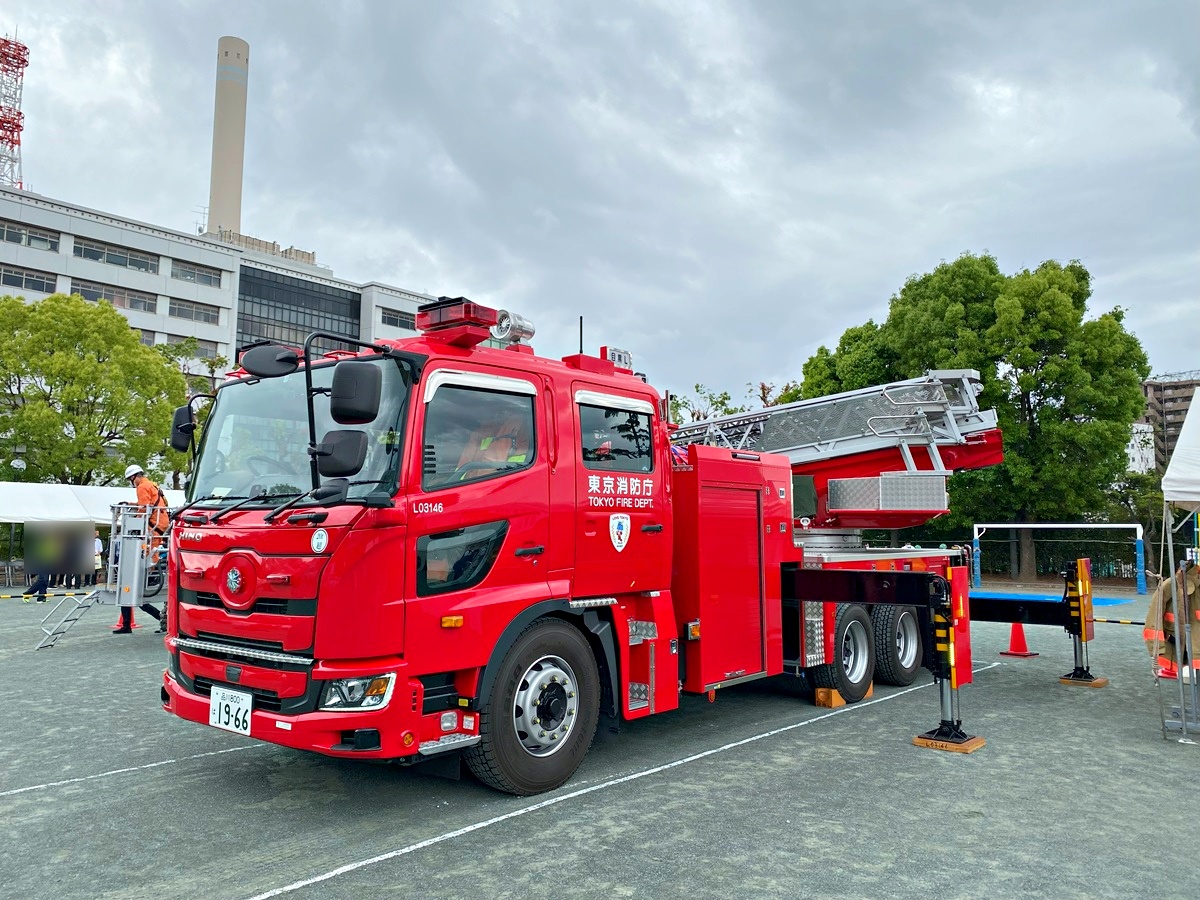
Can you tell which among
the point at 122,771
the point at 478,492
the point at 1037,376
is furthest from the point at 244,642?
the point at 1037,376

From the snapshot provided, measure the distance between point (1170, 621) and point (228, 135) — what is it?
85.5 m

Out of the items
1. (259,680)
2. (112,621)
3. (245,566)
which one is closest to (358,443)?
(245,566)

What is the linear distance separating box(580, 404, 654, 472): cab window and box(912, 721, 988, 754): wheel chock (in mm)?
2966

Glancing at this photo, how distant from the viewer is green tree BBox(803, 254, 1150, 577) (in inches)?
941

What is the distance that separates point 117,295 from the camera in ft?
168

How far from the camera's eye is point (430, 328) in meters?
5.17

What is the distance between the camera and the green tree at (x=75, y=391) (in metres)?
26.1

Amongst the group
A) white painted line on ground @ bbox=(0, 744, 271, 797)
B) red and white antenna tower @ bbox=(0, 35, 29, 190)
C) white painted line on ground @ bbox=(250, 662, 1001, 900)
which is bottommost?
white painted line on ground @ bbox=(0, 744, 271, 797)

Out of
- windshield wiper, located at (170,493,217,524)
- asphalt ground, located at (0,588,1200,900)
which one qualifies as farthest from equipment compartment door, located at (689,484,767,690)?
windshield wiper, located at (170,493,217,524)

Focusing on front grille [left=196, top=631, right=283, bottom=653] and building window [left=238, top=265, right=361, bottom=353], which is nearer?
front grille [left=196, top=631, right=283, bottom=653]

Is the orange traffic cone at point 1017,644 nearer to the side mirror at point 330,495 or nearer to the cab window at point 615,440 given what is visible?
the cab window at point 615,440

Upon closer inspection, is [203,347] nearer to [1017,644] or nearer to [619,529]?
[1017,644]

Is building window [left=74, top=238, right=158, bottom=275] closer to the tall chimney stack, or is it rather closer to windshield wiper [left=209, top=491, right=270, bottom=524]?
the tall chimney stack

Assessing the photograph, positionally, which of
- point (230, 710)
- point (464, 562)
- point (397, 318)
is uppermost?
point (397, 318)
